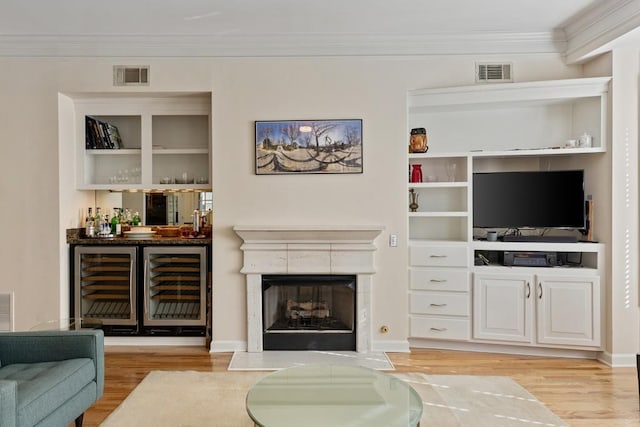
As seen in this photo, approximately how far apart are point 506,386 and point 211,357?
2467 millimetres

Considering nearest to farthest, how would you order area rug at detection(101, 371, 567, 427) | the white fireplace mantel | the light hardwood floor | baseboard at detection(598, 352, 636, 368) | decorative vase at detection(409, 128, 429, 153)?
1. area rug at detection(101, 371, 567, 427)
2. the light hardwood floor
3. baseboard at detection(598, 352, 636, 368)
4. the white fireplace mantel
5. decorative vase at detection(409, 128, 429, 153)

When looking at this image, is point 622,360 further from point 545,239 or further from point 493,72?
point 493,72

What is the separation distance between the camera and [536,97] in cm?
404

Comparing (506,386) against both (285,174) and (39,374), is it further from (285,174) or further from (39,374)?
(39,374)

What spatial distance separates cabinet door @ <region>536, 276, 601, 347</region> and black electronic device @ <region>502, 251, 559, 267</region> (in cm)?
13

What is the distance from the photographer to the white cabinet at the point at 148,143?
14.6 feet

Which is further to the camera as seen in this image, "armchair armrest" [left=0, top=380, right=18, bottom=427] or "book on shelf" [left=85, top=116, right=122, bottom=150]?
"book on shelf" [left=85, top=116, right=122, bottom=150]

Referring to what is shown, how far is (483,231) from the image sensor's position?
449 cm

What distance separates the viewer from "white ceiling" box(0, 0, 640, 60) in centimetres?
353

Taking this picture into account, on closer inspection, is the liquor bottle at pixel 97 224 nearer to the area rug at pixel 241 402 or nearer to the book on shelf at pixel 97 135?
the book on shelf at pixel 97 135

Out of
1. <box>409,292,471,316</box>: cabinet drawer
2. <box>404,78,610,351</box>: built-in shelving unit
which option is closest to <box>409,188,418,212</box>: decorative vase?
<box>404,78,610,351</box>: built-in shelving unit

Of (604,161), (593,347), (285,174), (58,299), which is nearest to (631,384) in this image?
(593,347)

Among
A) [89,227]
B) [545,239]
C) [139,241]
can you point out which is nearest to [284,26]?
[139,241]

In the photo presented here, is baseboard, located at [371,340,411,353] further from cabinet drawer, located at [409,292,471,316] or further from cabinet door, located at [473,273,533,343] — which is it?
cabinet door, located at [473,273,533,343]
